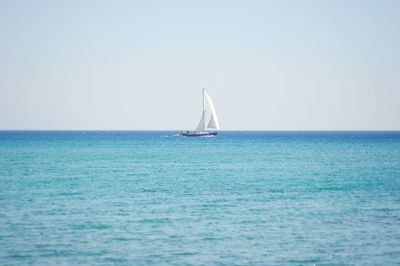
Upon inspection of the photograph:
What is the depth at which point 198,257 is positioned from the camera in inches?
816

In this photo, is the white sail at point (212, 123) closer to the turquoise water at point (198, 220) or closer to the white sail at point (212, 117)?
the white sail at point (212, 117)

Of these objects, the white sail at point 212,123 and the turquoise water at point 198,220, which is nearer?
the turquoise water at point 198,220

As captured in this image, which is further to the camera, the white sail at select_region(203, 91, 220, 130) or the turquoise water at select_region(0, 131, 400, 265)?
the white sail at select_region(203, 91, 220, 130)

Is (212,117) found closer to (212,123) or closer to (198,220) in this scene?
(212,123)

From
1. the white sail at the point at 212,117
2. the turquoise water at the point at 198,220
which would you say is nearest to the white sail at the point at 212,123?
the white sail at the point at 212,117

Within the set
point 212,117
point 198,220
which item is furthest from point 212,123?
point 198,220

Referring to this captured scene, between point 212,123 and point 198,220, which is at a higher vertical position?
point 212,123

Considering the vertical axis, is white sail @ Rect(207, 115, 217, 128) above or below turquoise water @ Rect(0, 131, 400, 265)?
above

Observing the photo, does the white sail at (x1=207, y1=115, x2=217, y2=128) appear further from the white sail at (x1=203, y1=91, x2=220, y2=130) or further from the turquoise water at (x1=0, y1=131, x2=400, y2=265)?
the turquoise water at (x1=0, y1=131, x2=400, y2=265)

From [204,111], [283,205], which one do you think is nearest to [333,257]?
[283,205]

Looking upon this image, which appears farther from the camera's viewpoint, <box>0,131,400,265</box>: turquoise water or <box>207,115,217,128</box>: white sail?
<box>207,115,217,128</box>: white sail

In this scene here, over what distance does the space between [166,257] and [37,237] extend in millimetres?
6425

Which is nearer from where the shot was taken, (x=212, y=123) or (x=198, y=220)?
(x=198, y=220)

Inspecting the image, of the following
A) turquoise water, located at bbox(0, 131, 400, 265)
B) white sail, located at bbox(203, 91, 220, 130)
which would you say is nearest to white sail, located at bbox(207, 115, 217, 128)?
white sail, located at bbox(203, 91, 220, 130)
